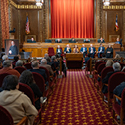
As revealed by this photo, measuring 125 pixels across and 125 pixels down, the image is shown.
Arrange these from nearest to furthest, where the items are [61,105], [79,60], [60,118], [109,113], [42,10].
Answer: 1. [60,118]
2. [109,113]
3. [61,105]
4. [79,60]
5. [42,10]

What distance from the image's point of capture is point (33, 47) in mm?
12688

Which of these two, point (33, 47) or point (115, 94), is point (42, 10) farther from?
point (115, 94)

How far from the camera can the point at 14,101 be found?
1790 millimetres

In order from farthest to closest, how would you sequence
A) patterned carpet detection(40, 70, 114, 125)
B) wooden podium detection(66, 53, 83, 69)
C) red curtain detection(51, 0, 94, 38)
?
red curtain detection(51, 0, 94, 38) < wooden podium detection(66, 53, 83, 69) < patterned carpet detection(40, 70, 114, 125)

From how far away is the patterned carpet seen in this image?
10.2 feet

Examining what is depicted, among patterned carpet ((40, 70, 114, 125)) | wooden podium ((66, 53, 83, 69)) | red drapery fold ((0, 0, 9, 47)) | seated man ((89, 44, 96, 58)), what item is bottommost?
patterned carpet ((40, 70, 114, 125))

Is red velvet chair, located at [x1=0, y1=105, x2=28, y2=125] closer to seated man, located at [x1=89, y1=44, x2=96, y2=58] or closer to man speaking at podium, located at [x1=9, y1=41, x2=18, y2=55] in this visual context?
man speaking at podium, located at [x1=9, y1=41, x2=18, y2=55]

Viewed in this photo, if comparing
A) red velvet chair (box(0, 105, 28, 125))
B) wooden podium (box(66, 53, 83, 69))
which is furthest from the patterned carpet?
wooden podium (box(66, 53, 83, 69))

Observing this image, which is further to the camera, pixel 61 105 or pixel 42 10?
pixel 42 10

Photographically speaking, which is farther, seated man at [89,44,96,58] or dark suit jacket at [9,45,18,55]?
seated man at [89,44,96,58]

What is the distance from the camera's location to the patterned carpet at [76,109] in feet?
10.2

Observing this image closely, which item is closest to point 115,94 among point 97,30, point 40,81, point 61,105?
point 40,81

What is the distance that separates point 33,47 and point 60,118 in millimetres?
9848

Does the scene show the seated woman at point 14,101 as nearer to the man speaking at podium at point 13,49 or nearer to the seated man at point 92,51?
the man speaking at podium at point 13,49
